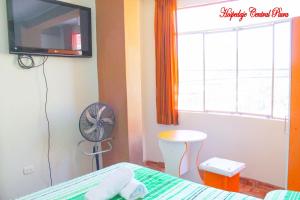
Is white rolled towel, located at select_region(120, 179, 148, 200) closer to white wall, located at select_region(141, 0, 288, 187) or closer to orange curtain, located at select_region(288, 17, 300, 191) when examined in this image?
orange curtain, located at select_region(288, 17, 300, 191)

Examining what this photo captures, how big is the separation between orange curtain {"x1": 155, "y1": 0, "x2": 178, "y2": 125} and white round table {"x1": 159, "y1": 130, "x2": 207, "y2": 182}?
2.82 feet

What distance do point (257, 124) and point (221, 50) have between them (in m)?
1.07

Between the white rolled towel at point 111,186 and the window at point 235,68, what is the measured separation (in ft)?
6.84

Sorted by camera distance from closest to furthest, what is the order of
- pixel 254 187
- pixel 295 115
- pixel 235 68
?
pixel 295 115, pixel 254 187, pixel 235 68

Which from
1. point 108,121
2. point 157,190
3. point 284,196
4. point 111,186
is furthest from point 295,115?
point 108,121

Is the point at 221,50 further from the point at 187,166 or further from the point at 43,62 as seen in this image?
the point at 43,62

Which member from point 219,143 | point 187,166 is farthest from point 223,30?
point 187,166

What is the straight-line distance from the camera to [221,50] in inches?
133

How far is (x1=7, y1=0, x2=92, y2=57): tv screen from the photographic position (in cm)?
241

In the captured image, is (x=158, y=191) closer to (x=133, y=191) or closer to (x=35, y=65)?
(x=133, y=191)

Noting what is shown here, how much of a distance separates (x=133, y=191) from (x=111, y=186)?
139 millimetres

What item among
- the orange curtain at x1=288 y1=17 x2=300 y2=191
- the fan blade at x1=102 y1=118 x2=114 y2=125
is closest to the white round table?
the fan blade at x1=102 y1=118 x2=114 y2=125

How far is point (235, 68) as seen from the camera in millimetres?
3279

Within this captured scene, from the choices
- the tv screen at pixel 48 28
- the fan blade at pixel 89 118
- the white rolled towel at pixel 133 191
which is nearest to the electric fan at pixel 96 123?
the fan blade at pixel 89 118
